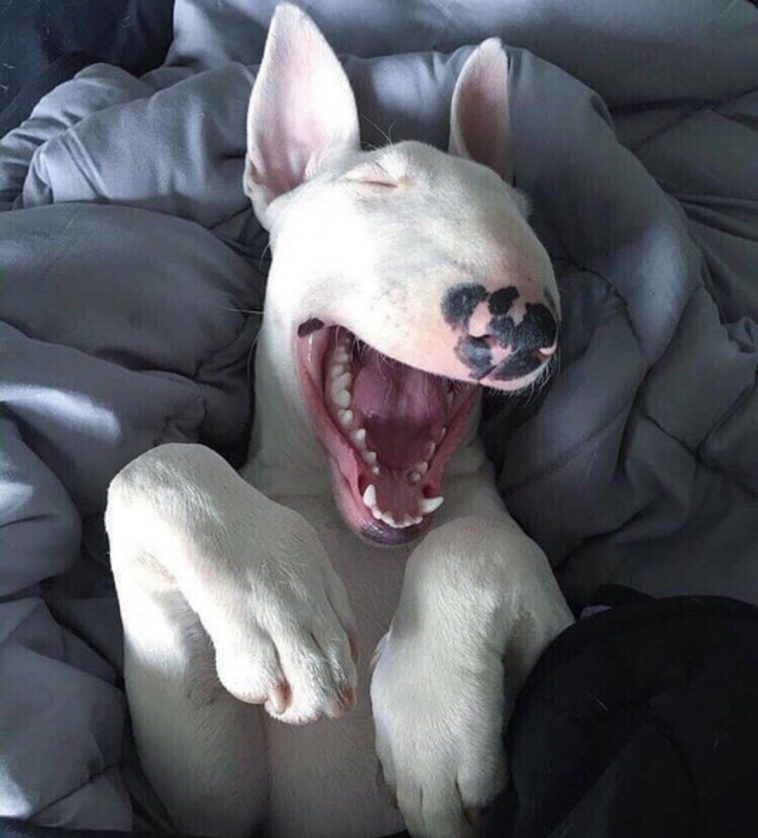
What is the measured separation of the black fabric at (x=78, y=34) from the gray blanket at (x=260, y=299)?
6.5 inches

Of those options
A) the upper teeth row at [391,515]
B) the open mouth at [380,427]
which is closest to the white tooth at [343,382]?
the open mouth at [380,427]

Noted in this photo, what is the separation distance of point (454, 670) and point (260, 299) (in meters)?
0.55

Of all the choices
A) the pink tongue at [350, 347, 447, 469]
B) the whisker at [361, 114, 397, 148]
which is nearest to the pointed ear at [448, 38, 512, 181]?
the whisker at [361, 114, 397, 148]

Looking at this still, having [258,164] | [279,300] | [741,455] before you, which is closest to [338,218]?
[279,300]

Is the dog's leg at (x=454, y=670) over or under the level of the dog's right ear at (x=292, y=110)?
under

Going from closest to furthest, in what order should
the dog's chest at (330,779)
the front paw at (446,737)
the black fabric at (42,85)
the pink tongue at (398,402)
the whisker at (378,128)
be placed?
the front paw at (446,737)
the dog's chest at (330,779)
the pink tongue at (398,402)
the whisker at (378,128)
the black fabric at (42,85)

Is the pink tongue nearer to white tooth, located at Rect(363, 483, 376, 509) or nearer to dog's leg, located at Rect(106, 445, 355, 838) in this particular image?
white tooth, located at Rect(363, 483, 376, 509)

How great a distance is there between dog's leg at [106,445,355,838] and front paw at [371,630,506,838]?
0.09 metres

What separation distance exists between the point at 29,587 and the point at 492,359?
1.51 ft

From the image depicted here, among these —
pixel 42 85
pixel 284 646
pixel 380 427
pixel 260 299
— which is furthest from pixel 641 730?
pixel 42 85

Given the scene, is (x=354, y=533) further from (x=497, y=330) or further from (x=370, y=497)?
(x=497, y=330)

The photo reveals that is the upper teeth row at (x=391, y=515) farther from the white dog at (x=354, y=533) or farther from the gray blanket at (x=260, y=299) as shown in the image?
the gray blanket at (x=260, y=299)

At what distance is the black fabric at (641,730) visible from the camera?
0.74 meters

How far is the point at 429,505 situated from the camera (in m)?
1.01
